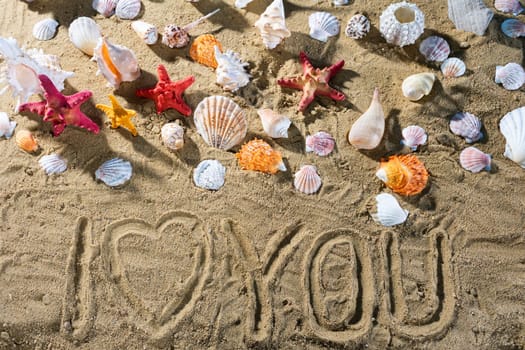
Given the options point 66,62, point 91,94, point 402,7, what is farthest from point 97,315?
point 402,7

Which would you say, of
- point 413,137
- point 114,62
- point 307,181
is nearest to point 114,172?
point 114,62

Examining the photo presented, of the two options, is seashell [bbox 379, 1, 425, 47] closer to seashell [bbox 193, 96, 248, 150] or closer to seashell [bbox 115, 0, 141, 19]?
seashell [bbox 193, 96, 248, 150]

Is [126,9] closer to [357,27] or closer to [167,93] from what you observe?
[167,93]

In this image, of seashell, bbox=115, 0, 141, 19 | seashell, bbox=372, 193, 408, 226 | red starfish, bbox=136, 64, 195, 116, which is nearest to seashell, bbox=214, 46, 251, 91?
red starfish, bbox=136, 64, 195, 116

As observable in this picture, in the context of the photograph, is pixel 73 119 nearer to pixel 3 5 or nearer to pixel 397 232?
pixel 3 5

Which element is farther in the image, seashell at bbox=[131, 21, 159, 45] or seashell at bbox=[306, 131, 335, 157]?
seashell at bbox=[131, 21, 159, 45]

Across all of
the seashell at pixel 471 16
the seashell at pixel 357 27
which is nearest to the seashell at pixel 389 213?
the seashell at pixel 357 27
